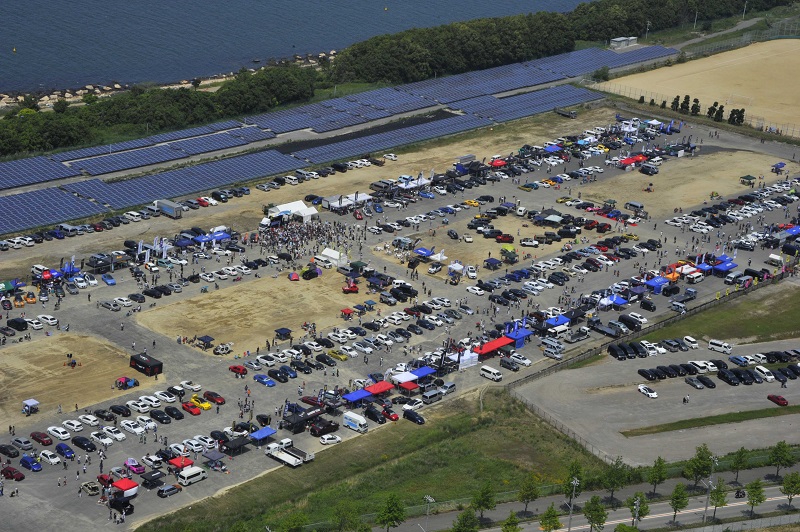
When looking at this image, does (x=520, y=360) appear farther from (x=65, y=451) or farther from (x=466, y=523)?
(x=65, y=451)

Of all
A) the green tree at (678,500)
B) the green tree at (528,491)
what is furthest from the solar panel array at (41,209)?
the green tree at (678,500)

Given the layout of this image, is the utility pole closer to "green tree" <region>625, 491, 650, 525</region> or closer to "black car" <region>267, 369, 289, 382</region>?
"green tree" <region>625, 491, 650, 525</region>

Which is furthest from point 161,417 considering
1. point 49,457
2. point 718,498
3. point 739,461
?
point 739,461

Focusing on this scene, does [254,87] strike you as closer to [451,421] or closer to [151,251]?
[151,251]

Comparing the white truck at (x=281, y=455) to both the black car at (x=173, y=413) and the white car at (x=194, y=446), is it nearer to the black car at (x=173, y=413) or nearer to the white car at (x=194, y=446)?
the white car at (x=194, y=446)

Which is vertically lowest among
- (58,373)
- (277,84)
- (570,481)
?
(570,481)

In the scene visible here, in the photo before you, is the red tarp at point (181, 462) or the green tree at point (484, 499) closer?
the green tree at point (484, 499)
